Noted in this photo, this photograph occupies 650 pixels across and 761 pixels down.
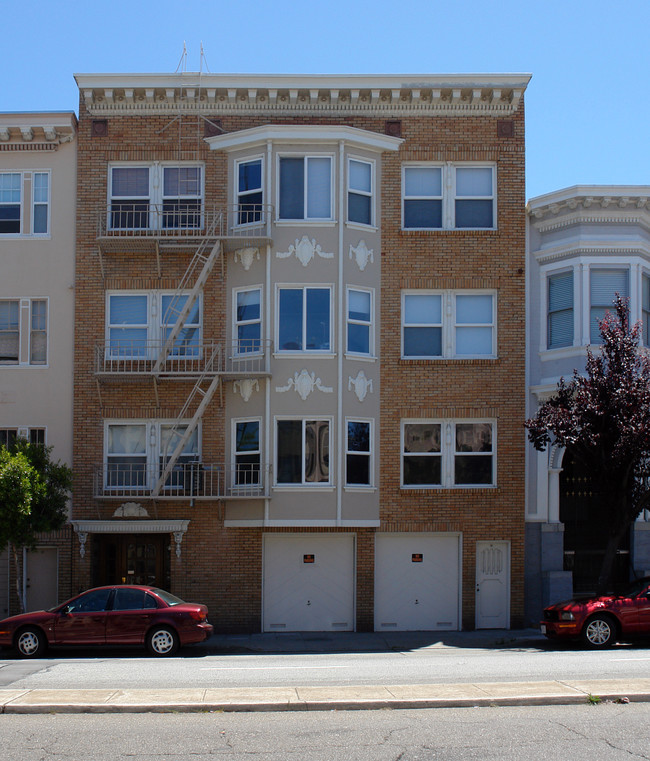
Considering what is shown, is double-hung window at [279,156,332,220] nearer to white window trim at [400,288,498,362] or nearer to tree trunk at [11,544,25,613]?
white window trim at [400,288,498,362]

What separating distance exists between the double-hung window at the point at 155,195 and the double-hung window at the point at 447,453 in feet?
24.1

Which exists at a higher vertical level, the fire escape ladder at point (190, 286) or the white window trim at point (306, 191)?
the white window trim at point (306, 191)

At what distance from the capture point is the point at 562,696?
37.5ft

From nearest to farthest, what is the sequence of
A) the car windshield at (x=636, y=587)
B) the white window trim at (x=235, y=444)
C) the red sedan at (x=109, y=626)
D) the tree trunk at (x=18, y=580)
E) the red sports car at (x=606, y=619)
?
the red sedan at (x=109, y=626), the red sports car at (x=606, y=619), the car windshield at (x=636, y=587), the tree trunk at (x=18, y=580), the white window trim at (x=235, y=444)

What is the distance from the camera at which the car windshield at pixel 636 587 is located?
17.9 meters

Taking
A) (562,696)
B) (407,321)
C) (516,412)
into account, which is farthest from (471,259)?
(562,696)

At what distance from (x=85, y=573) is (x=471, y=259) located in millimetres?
11671

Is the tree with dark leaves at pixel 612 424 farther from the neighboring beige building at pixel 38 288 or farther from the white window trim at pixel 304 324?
the neighboring beige building at pixel 38 288

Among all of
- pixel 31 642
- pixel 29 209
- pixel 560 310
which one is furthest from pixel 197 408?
pixel 560 310

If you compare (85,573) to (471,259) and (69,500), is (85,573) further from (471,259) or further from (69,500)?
(471,259)

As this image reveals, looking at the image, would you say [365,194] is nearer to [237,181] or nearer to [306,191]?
[306,191]

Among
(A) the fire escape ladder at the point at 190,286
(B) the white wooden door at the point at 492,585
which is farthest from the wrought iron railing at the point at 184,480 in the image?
(B) the white wooden door at the point at 492,585

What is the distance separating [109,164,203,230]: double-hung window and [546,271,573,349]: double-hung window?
8.69 metres

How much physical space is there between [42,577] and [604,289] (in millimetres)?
14915
